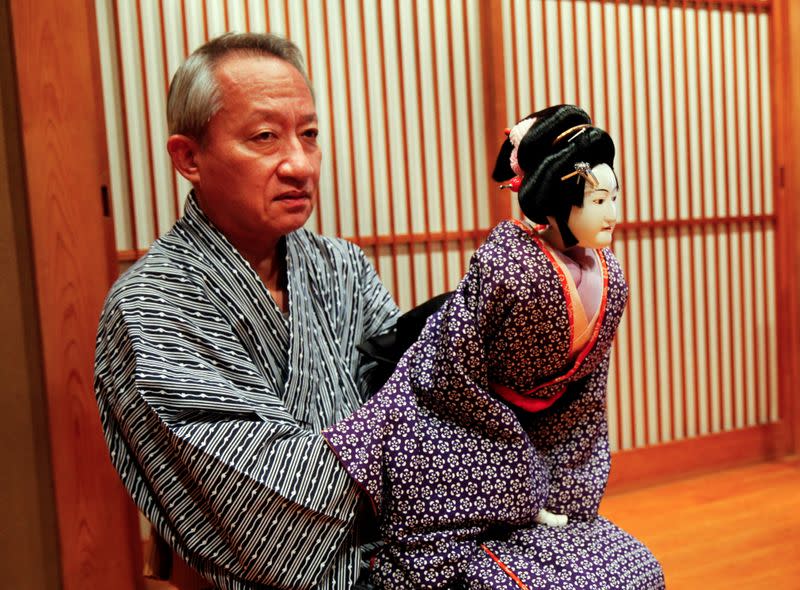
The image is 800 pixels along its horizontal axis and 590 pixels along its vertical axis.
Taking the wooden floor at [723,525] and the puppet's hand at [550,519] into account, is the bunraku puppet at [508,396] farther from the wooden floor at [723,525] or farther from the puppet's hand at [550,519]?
the wooden floor at [723,525]

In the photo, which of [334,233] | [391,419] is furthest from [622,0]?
[391,419]

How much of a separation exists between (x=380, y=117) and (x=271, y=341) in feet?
4.33

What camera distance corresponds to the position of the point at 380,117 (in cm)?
256

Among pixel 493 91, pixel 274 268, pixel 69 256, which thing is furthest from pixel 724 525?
pixel 69 256

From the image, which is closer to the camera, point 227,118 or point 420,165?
point 227,118

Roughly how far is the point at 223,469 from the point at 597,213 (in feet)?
2.19

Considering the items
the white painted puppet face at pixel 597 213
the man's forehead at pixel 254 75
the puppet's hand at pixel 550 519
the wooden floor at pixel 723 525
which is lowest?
the wooden floor at pixel 723 525

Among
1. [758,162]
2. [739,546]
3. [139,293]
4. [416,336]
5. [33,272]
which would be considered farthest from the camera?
[758,162]

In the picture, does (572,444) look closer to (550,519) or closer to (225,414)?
(550,519)

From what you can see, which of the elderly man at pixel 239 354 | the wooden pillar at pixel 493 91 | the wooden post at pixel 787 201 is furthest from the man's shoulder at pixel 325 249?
the wooden post at pixel 787 201

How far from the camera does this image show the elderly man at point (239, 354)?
120cm

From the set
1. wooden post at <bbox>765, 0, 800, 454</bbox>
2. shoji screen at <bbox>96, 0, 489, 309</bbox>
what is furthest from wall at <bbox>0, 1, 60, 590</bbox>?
wooden post at <bbox>765, 0, 800, 454</bbox>

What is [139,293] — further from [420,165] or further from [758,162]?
[758,162]

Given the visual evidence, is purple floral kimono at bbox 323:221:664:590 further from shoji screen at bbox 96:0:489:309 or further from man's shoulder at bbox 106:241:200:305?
shoji screen at bbox 96:0:489:309
